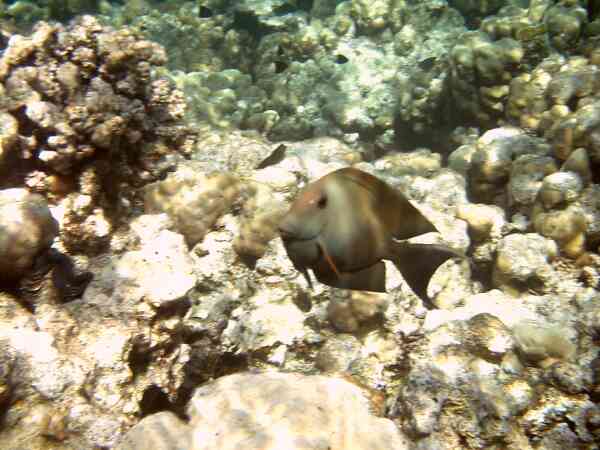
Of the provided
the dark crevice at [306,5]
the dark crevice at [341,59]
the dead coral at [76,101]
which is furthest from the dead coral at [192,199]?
the dark crevice at [306,5]

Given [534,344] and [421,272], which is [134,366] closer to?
[421,272]

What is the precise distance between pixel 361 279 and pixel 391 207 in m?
0.27

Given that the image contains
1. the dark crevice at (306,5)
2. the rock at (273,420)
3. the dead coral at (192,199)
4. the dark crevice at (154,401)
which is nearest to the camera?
the rock at (273,420)

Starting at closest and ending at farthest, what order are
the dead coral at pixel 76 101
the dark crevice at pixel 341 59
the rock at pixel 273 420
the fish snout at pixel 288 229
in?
the fish snout at pixel 288 229
the rock at pixel 273 420
the dead coral at pixel 76 101
the dark crevice at pixel 341 59

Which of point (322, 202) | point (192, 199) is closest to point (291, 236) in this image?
point (322, 202)

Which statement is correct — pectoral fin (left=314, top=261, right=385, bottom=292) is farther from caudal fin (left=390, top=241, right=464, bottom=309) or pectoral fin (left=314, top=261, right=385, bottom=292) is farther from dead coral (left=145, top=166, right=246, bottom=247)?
dead coral (left=145, top=166, right=246, bottom=247)

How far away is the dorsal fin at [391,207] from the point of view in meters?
1.52

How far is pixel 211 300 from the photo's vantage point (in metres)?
3.55

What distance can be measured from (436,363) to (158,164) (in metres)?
2.49

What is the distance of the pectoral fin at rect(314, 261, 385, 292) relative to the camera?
5.10ft

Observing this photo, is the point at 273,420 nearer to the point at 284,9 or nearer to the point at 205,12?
the point at 205,12

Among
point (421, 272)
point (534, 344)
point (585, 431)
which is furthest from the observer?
point (534, 344)

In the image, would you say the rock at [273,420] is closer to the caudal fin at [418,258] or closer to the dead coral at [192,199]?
the caudal fin at [418,258]

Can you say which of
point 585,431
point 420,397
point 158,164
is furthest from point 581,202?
point 158,164
